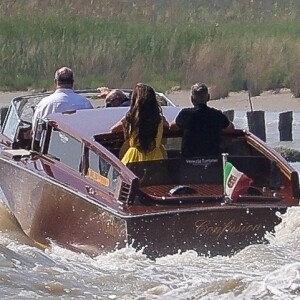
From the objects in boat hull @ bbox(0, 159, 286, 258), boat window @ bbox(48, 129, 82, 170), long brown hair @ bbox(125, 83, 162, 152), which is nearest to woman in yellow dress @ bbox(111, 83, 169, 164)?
long brown hair @ bbox(125, 83, 162, 152)

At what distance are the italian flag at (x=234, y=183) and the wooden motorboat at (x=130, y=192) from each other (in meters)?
0.06

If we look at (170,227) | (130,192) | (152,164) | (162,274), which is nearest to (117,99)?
(152,164)

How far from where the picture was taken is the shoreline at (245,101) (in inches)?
1056

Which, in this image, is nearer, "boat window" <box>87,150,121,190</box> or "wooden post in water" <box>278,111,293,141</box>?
"boat window" <box>87,150,121,190</box>

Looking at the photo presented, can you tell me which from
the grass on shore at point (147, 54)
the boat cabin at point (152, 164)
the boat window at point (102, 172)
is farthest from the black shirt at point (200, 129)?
the grass on shore at point (147, 54)

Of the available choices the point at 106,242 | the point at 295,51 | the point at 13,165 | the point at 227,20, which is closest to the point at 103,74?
the point at 295,51

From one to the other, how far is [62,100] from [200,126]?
169 centimetres

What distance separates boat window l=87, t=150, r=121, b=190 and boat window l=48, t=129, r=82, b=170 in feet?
0.76

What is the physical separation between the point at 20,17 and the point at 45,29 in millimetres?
2821

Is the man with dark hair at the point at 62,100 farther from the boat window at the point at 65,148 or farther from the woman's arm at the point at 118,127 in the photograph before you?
the woman's arm at the point at 118,127

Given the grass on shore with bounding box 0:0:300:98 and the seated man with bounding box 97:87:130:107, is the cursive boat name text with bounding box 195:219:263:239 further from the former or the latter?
the grass on shore with bounding box 0:0:300:98

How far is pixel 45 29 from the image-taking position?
3091 cm

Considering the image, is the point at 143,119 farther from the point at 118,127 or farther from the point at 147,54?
the point at 147,54

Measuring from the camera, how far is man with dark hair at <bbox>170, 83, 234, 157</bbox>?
11.0 m
